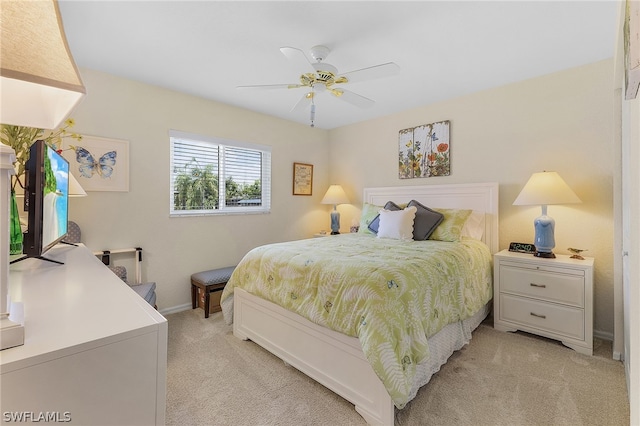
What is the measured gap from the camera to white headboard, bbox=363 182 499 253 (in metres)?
3.02

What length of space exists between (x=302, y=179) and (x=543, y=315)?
324 cm

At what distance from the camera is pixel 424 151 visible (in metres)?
3.61

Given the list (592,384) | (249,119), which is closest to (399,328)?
(592,384)

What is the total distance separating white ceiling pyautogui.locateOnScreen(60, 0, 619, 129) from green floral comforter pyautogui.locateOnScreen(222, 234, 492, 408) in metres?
1.61

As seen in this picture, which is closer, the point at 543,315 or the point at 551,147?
the point at 543,315

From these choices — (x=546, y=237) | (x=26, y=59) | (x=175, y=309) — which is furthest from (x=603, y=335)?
(x=175, y=309)

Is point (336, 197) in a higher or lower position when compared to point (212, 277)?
higher

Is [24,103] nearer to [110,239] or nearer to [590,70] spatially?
[110,239]

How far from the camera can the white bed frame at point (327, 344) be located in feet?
5.12

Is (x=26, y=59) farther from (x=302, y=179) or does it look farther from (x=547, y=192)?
(x=302, y=179)

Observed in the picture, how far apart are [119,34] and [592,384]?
4028 millimetres

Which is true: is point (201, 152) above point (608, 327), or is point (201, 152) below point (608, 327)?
above

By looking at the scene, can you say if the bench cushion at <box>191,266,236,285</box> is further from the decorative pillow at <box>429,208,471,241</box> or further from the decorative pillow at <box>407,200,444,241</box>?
the decorative pillow at <box>429,208,471,241</box>

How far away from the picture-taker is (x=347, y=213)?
180 inches
